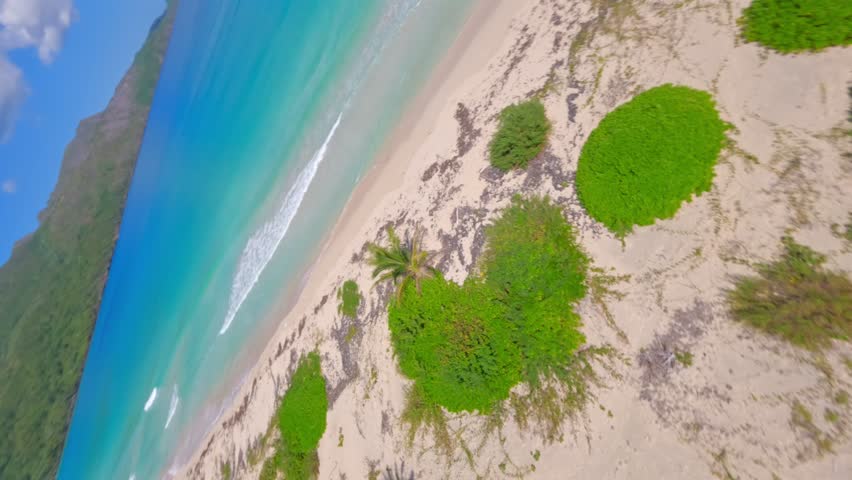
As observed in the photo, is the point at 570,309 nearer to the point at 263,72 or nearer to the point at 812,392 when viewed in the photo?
the point at 812,392

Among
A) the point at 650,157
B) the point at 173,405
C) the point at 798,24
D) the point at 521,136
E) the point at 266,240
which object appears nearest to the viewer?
the point at 798,24

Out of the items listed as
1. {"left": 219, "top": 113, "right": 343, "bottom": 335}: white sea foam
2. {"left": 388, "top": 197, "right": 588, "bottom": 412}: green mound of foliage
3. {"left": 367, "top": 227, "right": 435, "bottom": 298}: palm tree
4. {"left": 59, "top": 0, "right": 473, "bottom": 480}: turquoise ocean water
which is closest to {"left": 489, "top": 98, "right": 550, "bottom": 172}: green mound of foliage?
{"left": 388, "top": 197, "right": 588, "bottom": 412}: green mound of foliage

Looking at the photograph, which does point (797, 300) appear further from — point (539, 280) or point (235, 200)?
point (235, 200)

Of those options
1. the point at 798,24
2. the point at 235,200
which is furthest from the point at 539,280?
the point at 235,200

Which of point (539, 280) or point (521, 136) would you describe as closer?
point (539, 280)

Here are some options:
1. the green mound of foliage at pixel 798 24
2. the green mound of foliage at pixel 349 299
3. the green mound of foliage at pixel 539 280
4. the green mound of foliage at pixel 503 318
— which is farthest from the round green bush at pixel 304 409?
the green mound of foliage at pixel 798 24

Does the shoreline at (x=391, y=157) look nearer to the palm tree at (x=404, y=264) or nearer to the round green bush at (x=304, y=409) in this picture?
the round green bush at (x=304, y=409)

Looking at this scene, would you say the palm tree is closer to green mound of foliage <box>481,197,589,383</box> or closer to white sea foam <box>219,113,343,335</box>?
green mound of foliage <box>481,197,589,383</box>
